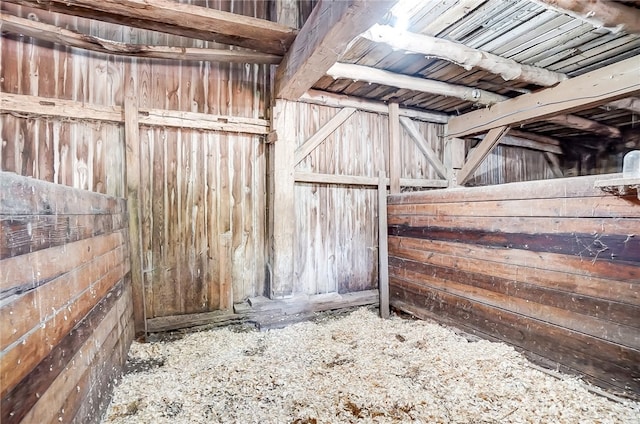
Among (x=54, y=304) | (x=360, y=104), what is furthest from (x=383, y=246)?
(x=54, y=304)

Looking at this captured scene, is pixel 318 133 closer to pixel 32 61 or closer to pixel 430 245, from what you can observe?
pixel 430 245

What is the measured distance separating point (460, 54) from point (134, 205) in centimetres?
274

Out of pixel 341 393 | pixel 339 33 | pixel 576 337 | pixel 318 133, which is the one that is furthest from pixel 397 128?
pixel 341 393

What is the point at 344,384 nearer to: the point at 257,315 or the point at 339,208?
the point at 257,315

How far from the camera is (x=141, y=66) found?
2.54 metres

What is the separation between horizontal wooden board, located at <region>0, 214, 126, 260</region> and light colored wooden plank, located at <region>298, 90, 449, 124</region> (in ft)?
7.10

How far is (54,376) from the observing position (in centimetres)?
103

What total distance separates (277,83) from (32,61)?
180cm

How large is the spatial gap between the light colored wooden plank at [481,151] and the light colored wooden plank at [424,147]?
0.22 metres

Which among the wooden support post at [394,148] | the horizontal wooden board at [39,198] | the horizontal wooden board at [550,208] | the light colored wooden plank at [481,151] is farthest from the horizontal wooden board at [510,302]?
the horizontal wooden board at [39,198]

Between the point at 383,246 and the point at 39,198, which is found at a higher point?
the point at 39,198

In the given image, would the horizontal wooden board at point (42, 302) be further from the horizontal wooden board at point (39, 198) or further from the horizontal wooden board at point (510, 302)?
the horizontal wooden board at point (510, 302)

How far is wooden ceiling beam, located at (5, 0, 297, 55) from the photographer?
1790mm

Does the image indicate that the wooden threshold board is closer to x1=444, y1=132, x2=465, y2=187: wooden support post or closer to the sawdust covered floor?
the sawdust covered floor
